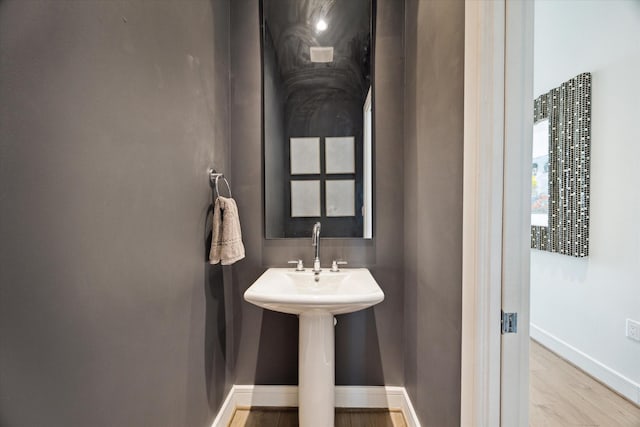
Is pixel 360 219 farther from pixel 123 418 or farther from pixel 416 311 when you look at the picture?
pixel 123 418

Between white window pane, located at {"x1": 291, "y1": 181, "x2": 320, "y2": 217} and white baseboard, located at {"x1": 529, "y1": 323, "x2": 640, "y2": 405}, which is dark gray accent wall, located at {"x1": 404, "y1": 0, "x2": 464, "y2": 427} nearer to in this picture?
white window pane, located at {"x1": 291, "y1": 181, "x2": 320, "y2": 217}

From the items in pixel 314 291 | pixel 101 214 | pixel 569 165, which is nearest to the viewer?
pixel 101 214

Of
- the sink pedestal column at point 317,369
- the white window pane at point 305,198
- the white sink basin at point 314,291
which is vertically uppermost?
the white window pane at point 305,198

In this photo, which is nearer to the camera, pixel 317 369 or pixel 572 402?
pixel 317 369

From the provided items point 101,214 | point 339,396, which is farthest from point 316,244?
point 101,214

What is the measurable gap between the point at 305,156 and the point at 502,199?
44.2 inches

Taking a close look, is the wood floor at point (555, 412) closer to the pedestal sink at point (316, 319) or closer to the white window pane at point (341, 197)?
the pedestal sink at point (316, 319)

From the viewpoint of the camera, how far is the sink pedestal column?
133cm

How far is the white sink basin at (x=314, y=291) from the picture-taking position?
1123 mm

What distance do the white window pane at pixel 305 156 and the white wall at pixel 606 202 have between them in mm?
1888

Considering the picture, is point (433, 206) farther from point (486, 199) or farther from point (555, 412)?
point (555, 412)

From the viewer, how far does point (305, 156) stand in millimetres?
1705

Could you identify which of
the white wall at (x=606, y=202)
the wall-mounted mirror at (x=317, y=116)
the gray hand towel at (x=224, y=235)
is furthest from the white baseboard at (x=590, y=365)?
the gray hand towel at (x=224, y=235)

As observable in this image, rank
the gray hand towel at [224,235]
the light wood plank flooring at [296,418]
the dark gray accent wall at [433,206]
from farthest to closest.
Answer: the light wood plank flooring at [296,418] → the gray hand towel at [224,235] → the dark gray accent wall at [433,206]
